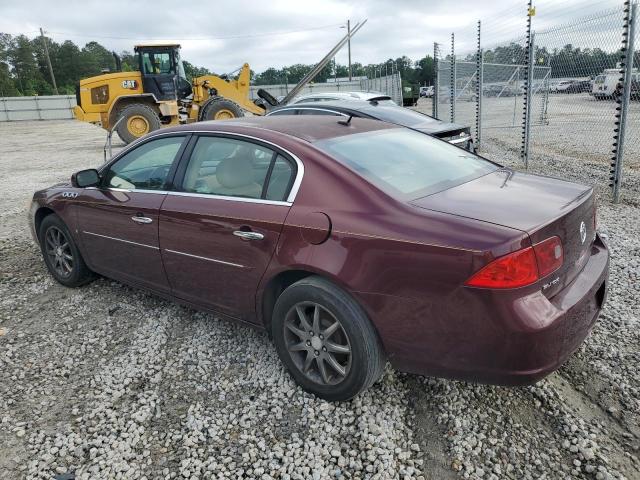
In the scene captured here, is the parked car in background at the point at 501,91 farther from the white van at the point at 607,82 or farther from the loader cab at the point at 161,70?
the loader cab at the point at 161,70

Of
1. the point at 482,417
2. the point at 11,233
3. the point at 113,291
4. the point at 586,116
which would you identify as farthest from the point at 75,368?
the point at 586,116

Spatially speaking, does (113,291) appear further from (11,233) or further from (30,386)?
(11,233)

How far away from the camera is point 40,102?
37562mm

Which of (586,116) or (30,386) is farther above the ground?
(586,116)

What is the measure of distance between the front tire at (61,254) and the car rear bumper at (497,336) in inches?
123

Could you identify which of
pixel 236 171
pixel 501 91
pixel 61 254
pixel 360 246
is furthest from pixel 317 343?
pixel 501 91

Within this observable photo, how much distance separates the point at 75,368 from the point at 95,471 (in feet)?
3.53

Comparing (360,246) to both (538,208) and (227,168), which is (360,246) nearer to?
(538,208)

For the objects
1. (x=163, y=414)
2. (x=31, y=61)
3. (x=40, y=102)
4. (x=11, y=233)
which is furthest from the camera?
(x=31, y=61)

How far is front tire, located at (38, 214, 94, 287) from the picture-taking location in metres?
4.45

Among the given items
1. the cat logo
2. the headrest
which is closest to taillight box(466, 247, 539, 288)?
the headrest

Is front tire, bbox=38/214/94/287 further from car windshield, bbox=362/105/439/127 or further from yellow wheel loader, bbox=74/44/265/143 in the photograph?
yellow wheel loader, bbox=74/44/265/143

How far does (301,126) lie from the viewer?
3.37m

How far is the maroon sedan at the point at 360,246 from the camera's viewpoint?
2.27 meters
